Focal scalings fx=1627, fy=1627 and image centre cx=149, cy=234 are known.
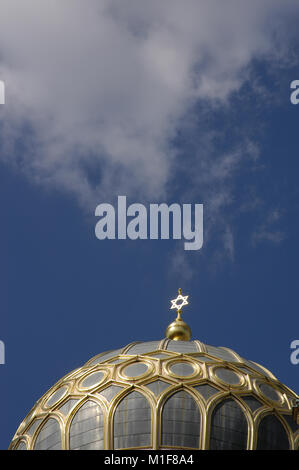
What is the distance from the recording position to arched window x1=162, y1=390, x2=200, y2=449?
51.8 meters

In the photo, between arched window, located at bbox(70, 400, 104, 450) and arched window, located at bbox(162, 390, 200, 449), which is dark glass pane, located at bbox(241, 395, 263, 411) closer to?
arched window, located at bbox(162, 390, 200, 449)

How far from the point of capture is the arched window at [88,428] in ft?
171

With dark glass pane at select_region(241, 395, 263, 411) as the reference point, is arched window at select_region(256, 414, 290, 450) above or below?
below

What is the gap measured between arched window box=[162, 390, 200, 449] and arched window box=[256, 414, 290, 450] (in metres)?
2.12

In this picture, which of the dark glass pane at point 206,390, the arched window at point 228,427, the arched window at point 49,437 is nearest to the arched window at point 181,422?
the dark glass pane at point 206,390

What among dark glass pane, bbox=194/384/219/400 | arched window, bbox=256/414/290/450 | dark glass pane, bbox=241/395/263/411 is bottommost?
arched window, bbox=256/414/290/450

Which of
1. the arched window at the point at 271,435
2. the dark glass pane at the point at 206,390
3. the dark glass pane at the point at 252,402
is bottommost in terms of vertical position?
the arched window at the point at 271,435

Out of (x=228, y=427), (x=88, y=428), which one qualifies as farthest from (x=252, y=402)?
(x=88, y=428)

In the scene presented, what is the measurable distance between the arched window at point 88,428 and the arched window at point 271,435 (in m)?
5.12

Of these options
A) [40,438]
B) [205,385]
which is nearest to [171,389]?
[205,385]

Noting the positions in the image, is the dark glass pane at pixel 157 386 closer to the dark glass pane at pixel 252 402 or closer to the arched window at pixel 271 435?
the dark glass pane at pixel 252 402

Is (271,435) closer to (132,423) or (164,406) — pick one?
(164,406)

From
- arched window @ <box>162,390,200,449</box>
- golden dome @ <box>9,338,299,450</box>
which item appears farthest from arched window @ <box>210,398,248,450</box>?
arched window @ <box>162,390,200,449</box>

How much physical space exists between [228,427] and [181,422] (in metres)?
1.52
